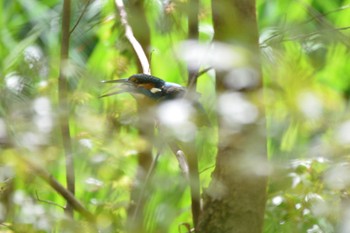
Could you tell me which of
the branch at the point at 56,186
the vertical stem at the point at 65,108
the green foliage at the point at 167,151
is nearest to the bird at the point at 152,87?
the vertical stem at the point at 65,108

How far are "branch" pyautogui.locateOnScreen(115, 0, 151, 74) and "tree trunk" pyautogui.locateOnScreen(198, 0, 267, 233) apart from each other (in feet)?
1.30

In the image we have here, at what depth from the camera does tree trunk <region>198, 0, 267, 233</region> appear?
733 mm

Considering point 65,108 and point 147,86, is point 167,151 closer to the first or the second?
point 65,108

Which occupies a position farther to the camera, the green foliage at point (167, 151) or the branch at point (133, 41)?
the branch at point (133, 41)

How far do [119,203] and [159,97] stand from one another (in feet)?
2.03

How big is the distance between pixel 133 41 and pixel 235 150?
796mm

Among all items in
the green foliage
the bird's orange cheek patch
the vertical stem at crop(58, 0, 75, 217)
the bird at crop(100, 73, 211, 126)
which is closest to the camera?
the green foliage

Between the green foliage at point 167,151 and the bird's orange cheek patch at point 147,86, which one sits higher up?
the green foliage at point 167,151

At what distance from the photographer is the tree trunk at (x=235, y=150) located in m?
0.73

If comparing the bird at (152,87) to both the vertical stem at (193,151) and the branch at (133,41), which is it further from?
the vertical stem at (193,151)

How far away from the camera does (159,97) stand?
5.26 feet

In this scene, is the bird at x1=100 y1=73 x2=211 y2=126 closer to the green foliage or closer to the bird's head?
the bird's head

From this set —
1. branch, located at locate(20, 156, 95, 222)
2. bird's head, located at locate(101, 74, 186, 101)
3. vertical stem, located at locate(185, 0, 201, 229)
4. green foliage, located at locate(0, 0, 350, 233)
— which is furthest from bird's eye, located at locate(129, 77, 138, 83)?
branch, located at locate(20, 156, 95, 222)

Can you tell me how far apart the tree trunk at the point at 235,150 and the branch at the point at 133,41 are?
1.30 feet
